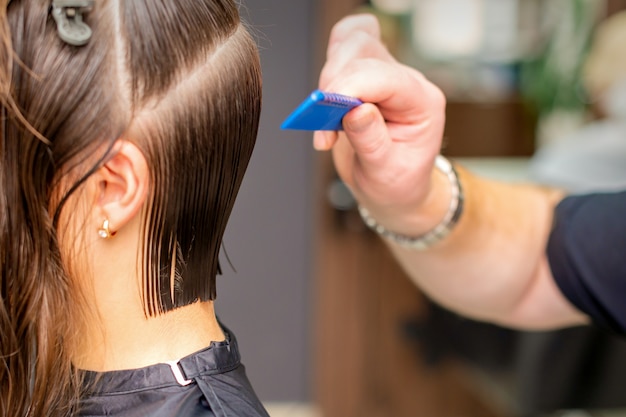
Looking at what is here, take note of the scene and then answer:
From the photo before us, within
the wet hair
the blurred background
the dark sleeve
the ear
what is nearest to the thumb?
the wet hair

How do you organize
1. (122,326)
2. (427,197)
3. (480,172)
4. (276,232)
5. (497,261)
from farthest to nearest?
(480,172)
(276,232)
(497,261)
(427,197)
(122,326)

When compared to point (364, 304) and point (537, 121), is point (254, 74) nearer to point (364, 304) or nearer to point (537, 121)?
point (364, 304)

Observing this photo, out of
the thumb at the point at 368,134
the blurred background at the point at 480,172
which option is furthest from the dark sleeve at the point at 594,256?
the blurred background at the point at 480,172

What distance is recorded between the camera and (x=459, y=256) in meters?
1.17

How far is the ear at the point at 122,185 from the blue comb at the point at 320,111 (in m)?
0.14

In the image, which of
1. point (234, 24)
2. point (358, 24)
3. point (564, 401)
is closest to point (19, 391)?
point (234, 24)

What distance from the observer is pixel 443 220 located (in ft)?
3.60

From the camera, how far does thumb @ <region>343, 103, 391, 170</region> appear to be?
0.76 metres

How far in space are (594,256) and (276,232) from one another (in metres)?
0.95

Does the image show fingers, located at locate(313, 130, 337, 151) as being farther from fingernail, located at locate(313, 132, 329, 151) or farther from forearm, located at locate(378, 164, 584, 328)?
forearm, located at locate(378, 164, 584, 328)

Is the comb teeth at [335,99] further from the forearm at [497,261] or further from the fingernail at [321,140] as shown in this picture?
the forearm at [497,261]

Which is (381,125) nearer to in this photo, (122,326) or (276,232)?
(122,326)

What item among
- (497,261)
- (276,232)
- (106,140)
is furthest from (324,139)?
(276,232)

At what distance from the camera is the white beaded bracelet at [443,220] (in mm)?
1096
